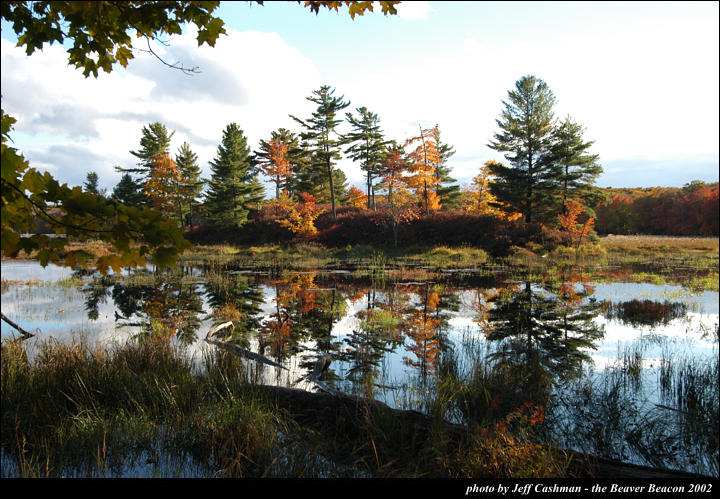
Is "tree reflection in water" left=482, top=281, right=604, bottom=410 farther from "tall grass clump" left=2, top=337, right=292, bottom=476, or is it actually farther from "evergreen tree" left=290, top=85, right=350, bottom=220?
"evergreen tree" left=290, top=85, right=350, bottom=220

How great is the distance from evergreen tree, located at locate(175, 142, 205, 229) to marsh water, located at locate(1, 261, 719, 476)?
29.2 meters

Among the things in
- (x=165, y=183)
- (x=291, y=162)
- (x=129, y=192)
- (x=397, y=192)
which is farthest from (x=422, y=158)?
(x=129, y=192)

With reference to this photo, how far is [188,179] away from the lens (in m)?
49.7

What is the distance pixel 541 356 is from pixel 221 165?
4586 centimetres

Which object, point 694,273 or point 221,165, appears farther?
point 221,165

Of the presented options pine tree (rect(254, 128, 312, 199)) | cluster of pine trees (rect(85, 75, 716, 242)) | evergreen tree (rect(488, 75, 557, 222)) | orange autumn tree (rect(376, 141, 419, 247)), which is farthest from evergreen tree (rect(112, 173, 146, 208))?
evergreen tree (rect(488, 75, 557, 222))

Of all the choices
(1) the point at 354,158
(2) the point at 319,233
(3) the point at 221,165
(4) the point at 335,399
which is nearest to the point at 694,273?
(4) the point at 335,399

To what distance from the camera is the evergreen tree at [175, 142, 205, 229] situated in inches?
1830

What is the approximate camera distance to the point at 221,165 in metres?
47.6

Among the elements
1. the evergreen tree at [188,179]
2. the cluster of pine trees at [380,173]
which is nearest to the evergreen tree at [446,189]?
the cluster of pine trees at [380,173]

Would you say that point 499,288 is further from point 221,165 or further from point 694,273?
→ point 221,165

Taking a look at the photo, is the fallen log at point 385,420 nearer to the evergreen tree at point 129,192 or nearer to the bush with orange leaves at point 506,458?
the bush with orange leaves at point 506,458

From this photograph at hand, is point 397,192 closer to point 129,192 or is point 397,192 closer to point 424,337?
point 424,337

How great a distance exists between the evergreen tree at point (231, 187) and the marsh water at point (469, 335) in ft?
87.4
